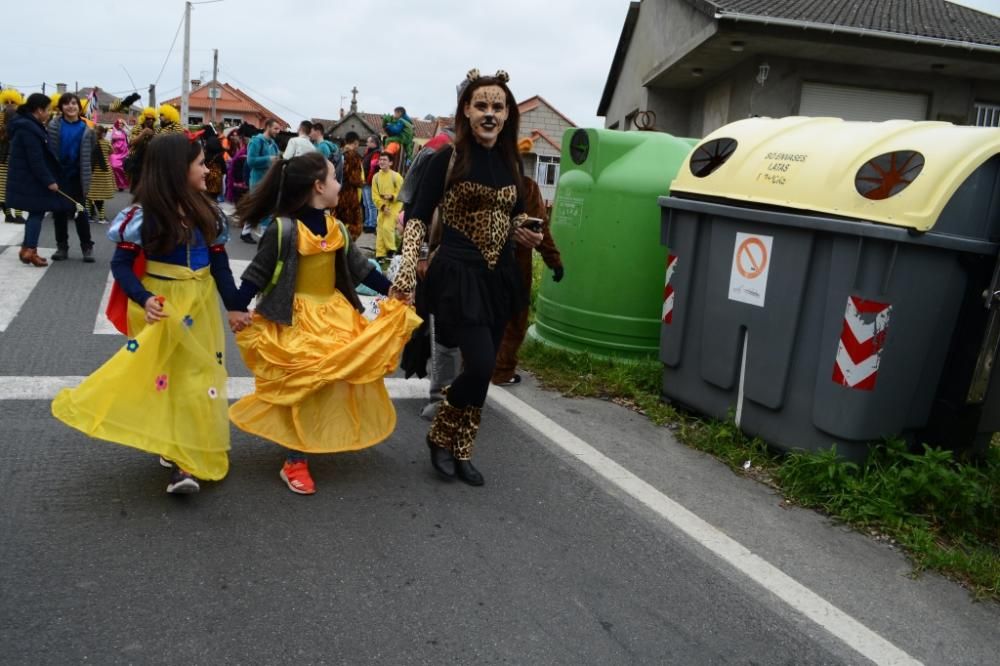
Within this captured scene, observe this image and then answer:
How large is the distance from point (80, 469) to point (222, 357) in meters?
0.81

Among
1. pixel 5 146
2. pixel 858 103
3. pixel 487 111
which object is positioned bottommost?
pixel 5 146

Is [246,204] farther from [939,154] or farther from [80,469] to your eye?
[939,154]

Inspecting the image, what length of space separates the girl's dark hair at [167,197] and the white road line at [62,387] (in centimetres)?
165

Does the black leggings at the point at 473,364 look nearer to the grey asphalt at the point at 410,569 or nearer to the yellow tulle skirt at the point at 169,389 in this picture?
the grey asphalt at the point at 410,569

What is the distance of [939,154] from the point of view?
3.91 meters

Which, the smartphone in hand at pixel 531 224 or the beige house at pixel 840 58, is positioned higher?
the beige house at pixel 840 58

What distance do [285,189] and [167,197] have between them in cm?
53

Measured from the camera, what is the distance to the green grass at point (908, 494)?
3658 mm

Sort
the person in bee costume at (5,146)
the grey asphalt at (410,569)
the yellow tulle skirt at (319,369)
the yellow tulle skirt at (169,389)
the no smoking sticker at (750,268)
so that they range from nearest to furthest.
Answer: the grey asphalt at (410,569) → the yellow tulle skirt at (169,389) → the yellow tulle skirt at (319,369) → the no smoking sticker at (750,268) → the person in bee costume at (5,146)

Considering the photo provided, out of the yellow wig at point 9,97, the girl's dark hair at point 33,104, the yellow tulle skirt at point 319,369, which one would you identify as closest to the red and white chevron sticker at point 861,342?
the yellow tulle skirt at point 319,369

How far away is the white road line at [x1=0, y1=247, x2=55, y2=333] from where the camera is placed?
6.73m

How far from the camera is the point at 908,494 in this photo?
4.03m

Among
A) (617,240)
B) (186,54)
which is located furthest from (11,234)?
(186,54)

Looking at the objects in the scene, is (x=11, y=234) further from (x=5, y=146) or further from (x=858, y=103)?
(x=858, y=103)
